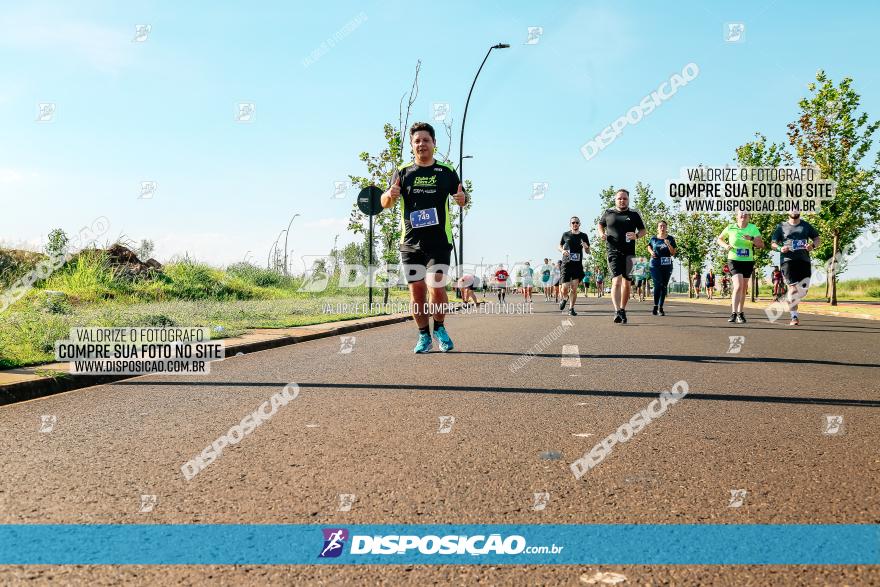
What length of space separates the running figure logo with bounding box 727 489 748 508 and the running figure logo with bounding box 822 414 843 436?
1.54 metres

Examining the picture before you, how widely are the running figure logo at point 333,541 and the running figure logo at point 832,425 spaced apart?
3.16m

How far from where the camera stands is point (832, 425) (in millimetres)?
4609

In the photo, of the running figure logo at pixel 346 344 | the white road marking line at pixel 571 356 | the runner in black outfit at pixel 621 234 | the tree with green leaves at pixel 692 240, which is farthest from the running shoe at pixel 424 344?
the tree with green leaves at pixel 692 240

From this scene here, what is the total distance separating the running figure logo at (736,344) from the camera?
31.0ft

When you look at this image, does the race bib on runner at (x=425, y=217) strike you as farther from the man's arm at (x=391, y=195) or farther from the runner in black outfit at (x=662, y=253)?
the runner in black outfit at (x=662, y=253)

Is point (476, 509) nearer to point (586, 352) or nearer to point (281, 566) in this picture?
point (281, 566)

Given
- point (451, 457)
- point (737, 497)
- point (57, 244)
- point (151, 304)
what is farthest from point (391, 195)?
point (57, 244)

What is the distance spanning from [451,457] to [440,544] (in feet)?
3.96

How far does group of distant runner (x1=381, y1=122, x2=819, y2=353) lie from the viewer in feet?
28.0

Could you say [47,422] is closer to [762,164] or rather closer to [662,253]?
[662,253]

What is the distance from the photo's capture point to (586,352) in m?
9.16

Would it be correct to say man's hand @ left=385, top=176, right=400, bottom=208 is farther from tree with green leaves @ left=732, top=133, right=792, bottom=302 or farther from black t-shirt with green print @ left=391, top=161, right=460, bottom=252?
tree with green leaves @ left=732, top=133, right=792, bottom=302

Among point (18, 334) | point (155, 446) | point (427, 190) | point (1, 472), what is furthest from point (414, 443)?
point (18, 334)

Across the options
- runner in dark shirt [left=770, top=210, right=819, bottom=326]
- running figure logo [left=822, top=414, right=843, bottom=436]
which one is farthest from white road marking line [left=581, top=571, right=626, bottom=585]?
runner in dark shirt [left=770, top=210, right=819, bottom=326]
